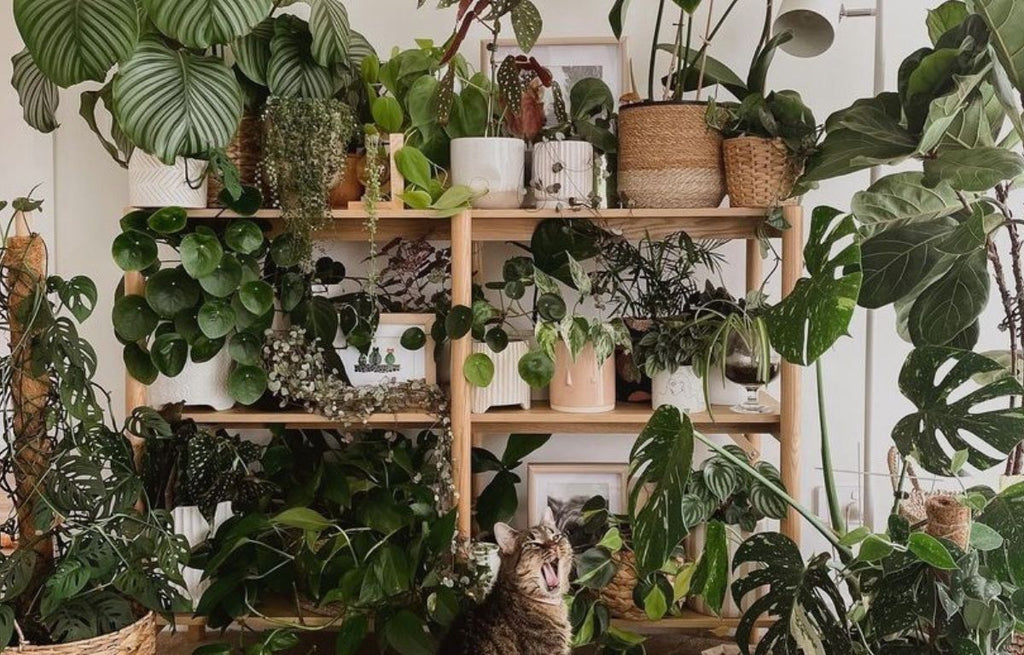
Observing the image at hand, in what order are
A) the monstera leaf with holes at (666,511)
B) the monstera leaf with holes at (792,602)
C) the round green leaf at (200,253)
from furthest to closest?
the round green leaf at (200,253), the monstera leaf with holes at (792,602), the monstera leaf with holes at (666,511)

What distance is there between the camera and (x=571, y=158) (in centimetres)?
189

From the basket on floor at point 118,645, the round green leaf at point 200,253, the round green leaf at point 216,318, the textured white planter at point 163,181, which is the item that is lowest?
the basket on floor at point 118,645

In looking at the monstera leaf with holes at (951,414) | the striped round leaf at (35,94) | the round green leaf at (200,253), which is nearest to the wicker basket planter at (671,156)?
the monstera leaf with holes at (951,414)

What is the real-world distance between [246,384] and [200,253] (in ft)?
0.97

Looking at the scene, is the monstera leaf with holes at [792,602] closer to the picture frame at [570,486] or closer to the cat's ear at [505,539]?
the cat's ear at [505,539]

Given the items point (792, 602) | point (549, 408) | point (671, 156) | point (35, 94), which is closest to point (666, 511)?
point (792, 602)

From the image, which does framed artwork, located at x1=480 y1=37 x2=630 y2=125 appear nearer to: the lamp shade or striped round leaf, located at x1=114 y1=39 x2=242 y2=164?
the lamp shade

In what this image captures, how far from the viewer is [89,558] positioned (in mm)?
1570

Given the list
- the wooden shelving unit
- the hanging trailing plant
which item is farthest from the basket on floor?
the hanging trailing plant

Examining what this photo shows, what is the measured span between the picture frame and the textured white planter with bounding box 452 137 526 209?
68cm

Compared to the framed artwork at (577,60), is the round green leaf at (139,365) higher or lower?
lower

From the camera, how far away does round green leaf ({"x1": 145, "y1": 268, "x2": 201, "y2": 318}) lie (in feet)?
6.03

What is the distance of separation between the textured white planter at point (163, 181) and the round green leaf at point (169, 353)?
280 mm

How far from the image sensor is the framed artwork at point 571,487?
217 cm
